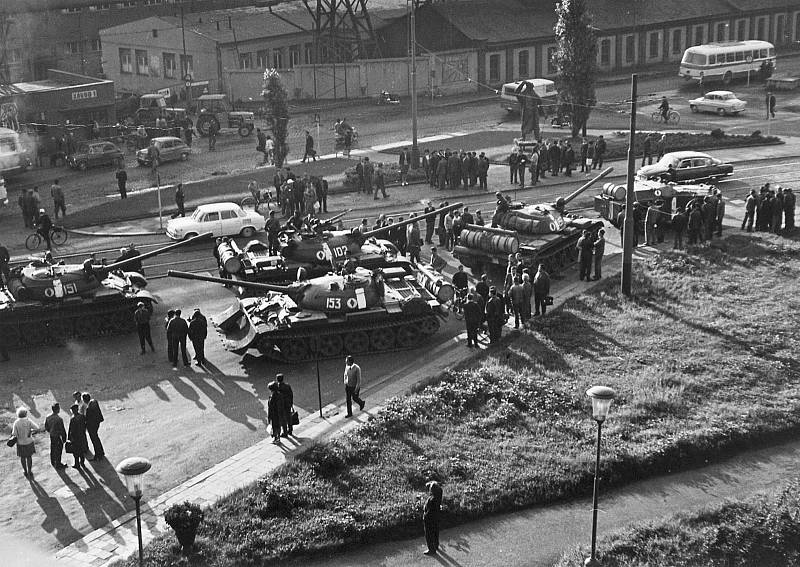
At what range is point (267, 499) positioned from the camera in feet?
61.1

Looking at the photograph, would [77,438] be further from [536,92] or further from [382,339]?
[536,92]

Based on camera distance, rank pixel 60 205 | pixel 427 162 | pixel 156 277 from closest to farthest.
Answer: pixel 156 277, pixel 60 205, pixel 427 162

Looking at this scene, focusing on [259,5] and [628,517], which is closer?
[628,517]

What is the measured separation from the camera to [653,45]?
73875 millimetres

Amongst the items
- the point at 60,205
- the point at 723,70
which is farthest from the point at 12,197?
the point at 723,70

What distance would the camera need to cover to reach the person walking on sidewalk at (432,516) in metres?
17.3

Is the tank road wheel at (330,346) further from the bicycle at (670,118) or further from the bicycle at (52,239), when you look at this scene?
the bicycle at (670,118)

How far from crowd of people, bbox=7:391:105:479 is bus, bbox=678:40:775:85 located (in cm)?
5050

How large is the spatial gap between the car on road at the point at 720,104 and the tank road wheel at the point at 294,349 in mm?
38043

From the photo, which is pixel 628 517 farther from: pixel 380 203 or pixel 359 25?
pixel 359 25

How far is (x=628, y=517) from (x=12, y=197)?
1339 inches

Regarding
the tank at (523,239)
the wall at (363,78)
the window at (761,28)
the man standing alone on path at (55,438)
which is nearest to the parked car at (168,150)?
the wall at (363,78)

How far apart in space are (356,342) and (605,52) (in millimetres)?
49939

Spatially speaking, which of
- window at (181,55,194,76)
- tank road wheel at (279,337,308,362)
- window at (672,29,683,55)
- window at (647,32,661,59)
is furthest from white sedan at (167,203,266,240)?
window at (672,29,683,55)
